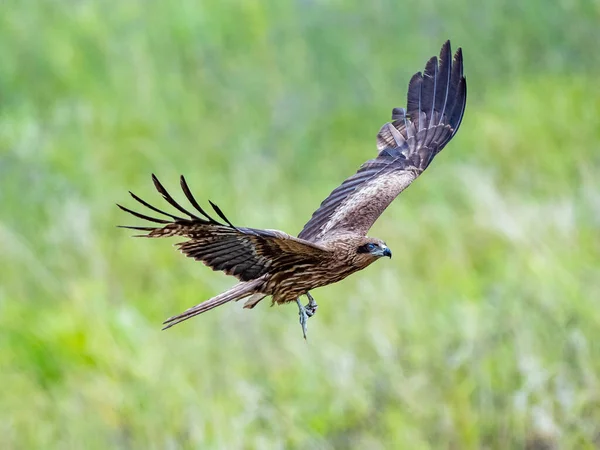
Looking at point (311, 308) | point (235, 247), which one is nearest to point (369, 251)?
point (311, 308)

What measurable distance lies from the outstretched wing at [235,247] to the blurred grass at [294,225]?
12.7 feet

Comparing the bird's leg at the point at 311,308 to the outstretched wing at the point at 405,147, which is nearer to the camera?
the bird's leg at the point at 311,308

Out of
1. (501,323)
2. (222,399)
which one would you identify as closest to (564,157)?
(501,323)

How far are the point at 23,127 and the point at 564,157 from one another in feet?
16.3

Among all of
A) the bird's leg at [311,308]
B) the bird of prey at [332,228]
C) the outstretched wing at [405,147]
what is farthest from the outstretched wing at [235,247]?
the outstretched wing at [405,147]

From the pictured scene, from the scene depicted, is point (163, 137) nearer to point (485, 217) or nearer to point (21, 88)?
point (21, 88)

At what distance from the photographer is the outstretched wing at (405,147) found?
5.15m

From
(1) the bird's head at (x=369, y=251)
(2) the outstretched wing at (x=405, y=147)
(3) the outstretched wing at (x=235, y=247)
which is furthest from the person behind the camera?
(2) the outstretched wing at (x=405, y=147)

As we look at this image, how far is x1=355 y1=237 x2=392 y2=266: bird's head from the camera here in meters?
4.17

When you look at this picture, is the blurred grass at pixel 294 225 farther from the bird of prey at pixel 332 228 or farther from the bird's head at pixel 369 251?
the bird's head at pixel 369 251

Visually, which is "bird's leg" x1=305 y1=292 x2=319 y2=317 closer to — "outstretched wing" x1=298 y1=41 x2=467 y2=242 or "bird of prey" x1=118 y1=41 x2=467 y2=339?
"bird of prey" x1=118 y1=41 x2=467 y2=339

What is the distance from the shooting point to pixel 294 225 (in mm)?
10477

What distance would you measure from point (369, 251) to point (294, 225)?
628cm

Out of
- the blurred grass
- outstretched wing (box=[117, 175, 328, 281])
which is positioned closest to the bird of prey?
outstretched wing (box=[117, 175, 328, 281])
